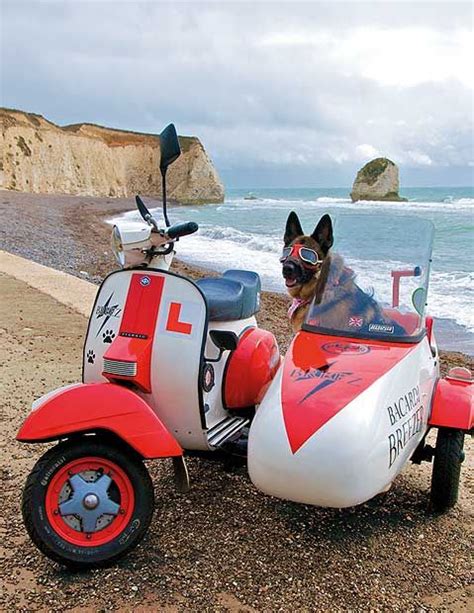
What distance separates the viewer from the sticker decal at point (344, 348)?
3355 mm

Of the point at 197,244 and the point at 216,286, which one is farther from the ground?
the point at 216,286

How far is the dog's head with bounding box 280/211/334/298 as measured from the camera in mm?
4242

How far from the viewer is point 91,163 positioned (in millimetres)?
73438

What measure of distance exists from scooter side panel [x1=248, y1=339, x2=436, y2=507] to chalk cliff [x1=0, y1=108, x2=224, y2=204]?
194 ft

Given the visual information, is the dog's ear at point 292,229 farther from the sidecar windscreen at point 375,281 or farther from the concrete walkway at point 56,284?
the concrete walkway at point 56,284

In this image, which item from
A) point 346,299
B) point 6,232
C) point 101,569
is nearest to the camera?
point 101,569

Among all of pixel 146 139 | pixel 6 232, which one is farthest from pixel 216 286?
pixel 146 139

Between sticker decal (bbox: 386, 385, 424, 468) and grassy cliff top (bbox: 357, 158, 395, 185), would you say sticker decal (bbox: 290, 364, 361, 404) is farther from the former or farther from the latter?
grassy cliff top (bbox: 357, 158, 395, 185)

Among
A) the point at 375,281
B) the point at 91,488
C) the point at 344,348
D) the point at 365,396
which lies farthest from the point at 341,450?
the point at 375,281

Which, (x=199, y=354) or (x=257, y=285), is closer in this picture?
(x=199, y=354)

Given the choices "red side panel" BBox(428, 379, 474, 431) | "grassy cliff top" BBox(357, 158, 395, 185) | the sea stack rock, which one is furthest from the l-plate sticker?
"grassy cliff top" BBox(357, 158, 395, 185)

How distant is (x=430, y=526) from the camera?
355 centimetres

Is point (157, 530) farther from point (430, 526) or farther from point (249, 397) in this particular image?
point (430, 526)

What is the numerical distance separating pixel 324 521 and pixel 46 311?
6218mm
